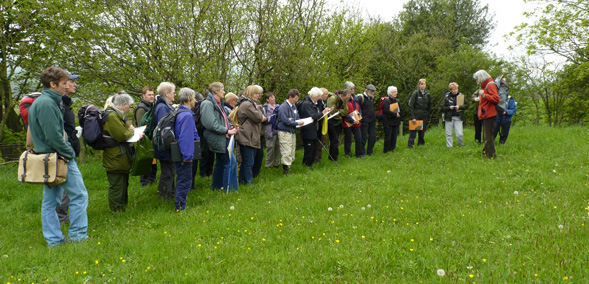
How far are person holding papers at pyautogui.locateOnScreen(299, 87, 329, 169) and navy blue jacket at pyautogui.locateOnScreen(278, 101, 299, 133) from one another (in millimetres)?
550

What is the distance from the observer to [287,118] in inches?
332

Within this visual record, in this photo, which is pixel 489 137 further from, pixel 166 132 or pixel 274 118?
pixel 166 132

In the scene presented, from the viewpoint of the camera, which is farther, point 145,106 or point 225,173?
point 145,106

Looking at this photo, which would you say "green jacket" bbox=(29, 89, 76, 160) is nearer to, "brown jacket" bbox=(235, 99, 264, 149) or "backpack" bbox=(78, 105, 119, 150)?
"backpack" bbox=(78, 105, 119, 150)

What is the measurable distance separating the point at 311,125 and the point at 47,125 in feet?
19.2

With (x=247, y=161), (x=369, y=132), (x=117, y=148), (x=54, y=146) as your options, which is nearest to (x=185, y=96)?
(x=117, y=148)

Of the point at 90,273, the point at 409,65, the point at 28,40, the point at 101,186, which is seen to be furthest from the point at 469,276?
the point at 409,65

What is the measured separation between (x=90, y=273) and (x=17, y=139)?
12.2 metres

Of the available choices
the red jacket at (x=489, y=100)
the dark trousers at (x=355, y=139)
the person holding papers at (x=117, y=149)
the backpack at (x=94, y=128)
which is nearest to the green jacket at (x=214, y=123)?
the person holding papers at (x=117, y=149)

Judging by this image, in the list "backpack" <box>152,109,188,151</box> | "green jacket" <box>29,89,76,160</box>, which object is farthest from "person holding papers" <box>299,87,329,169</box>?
"green jacket" <box>29,89,76,160</box>

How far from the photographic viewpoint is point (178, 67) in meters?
10.4

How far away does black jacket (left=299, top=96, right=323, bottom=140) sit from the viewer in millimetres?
8986

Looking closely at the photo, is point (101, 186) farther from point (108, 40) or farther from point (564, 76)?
point (564, 76)

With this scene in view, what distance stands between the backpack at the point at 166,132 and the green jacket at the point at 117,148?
0.41 m
